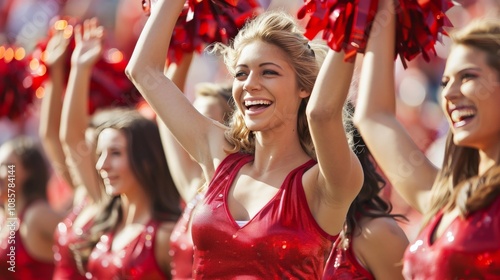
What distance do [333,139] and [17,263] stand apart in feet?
12.5

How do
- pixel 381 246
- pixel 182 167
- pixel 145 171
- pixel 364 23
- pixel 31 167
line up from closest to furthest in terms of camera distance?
pixel 364 23, pixel 381 246, pixel 182 167, pixel 145 171, pixel 31 167

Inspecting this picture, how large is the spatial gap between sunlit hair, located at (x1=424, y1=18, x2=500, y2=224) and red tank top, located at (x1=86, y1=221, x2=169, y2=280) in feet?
6.94

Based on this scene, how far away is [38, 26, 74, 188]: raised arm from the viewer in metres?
6.07

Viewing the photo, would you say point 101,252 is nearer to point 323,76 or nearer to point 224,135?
point 224,135

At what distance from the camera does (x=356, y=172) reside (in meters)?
3.25

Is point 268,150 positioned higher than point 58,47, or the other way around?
point 268,150

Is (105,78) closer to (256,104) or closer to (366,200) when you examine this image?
(366,200)

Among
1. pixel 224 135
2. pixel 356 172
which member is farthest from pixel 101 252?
pixel 356 172

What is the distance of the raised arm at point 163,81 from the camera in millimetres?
3496

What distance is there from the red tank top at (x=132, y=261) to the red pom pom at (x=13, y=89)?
1.69m

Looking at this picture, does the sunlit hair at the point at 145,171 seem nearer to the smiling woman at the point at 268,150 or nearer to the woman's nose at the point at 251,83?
the smiling woman at the point at 268,150

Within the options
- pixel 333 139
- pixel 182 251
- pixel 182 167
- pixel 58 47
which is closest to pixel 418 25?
pixel 333 139

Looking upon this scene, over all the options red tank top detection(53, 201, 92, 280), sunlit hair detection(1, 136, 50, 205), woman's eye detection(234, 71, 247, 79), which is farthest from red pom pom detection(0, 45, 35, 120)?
woman's eye detection(234, 71, 247, 79)

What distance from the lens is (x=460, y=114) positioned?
10.4 ft
